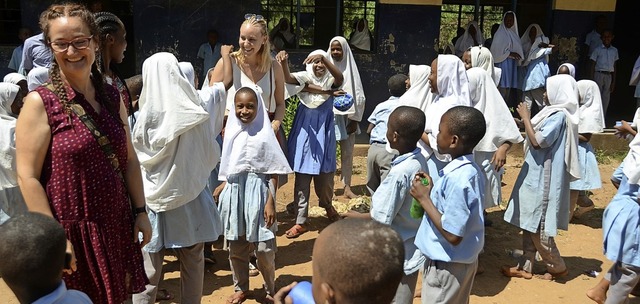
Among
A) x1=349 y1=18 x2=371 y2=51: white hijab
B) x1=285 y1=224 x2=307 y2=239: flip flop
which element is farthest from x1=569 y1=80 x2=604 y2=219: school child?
x1=349 y1=18 x2=371 y2=51: white hijab

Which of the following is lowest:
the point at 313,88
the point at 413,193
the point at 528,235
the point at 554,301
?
the point at 554,301

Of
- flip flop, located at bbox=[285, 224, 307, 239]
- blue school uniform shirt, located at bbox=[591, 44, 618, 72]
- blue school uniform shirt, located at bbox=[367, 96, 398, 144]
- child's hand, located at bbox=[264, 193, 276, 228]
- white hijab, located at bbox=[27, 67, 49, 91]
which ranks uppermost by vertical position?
blue school uniform shirt, located at bbox=[591, 44, 618, 72]

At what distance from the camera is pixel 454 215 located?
9.27 ft

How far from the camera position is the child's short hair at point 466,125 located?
2.97 m

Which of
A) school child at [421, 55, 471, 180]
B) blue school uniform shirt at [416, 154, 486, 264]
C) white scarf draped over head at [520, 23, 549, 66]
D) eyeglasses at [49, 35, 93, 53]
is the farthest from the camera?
white scarf draped over head at [520, 23, 549, 66]

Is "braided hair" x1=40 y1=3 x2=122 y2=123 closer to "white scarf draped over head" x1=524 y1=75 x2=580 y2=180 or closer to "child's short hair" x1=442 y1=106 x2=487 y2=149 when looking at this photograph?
"child's short hair" x1=442 y1=106 x2=487 y2=149

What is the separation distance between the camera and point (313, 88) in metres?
5.38

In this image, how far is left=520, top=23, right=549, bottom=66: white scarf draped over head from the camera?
934 centimetres

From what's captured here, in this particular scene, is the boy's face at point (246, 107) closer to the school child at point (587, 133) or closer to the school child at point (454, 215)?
the school child at point (454, 215)

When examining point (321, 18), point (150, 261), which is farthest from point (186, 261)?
point (321, 18)

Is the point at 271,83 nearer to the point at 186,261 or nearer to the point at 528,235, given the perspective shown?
the point at 186,261

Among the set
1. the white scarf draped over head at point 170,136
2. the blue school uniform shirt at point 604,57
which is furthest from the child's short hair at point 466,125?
the blue school uniform shirt at point 604,57

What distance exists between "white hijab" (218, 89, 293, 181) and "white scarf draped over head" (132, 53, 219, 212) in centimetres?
44

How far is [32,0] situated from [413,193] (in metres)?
7.46
